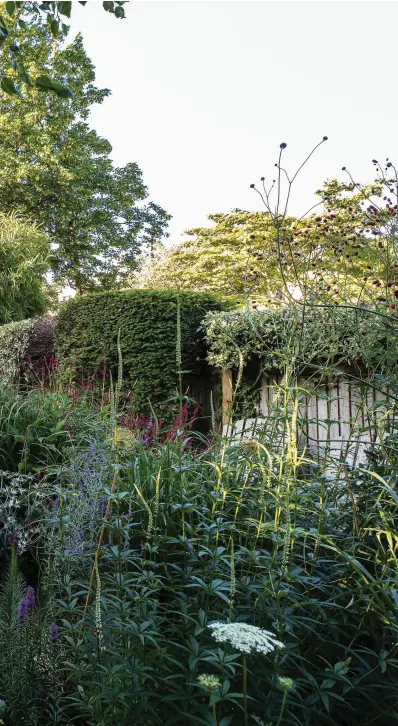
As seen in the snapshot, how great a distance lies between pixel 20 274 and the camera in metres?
13.8

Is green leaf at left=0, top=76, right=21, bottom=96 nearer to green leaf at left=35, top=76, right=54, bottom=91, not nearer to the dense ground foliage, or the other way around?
green leaf at left=35, top=76, right=54, bottom=91

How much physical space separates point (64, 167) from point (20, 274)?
7.14 m

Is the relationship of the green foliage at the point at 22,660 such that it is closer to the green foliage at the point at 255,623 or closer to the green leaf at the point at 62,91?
the green foliage at the point at 255,623

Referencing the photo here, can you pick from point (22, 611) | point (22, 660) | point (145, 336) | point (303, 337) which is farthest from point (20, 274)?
point (22, 660)

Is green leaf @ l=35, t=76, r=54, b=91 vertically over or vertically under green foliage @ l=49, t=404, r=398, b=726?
over

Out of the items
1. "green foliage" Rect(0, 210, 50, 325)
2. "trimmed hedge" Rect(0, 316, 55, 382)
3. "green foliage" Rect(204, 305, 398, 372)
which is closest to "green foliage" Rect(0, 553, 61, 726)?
"green foliage" Rect(204, 305, 398, 372)

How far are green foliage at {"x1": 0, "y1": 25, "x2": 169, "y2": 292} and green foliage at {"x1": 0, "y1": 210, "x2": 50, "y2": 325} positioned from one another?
471cm

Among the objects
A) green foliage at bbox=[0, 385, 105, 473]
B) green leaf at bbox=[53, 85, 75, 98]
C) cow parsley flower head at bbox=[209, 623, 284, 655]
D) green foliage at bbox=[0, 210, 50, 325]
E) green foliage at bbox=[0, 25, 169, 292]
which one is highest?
green foliage at bbox=[0, 25, 169, 292]

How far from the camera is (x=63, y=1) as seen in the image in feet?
8.41

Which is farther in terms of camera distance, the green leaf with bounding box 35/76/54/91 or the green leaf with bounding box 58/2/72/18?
the green leaf with bounding box 58/2/72/18

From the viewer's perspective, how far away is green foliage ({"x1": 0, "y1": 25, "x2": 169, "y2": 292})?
1892 cm

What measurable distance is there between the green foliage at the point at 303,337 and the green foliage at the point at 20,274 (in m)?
7.19

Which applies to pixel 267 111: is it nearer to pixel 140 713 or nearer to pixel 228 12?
pixel 228 12

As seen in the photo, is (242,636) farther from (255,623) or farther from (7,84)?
(7,84)
